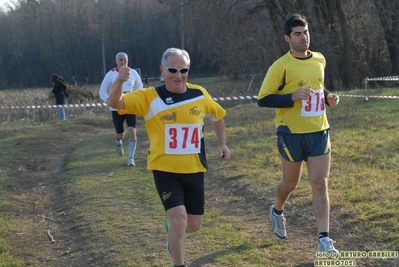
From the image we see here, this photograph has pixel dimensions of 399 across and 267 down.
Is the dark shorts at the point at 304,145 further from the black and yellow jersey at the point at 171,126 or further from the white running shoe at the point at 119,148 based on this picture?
the white running shoe at the point at 119,148

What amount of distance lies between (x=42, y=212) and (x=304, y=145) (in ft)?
14.6

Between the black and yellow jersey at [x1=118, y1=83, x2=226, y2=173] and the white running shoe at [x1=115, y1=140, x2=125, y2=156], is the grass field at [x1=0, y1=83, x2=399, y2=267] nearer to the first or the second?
the white running shoe at [x1=115, y1=140, x2=125, y2=156]

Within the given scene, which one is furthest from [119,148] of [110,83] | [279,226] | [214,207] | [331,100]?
[331,100]

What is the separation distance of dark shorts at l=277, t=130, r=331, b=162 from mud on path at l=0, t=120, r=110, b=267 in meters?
2.11

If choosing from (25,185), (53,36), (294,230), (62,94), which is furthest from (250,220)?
(53,36)

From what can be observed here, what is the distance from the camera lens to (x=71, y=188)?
32.1ft

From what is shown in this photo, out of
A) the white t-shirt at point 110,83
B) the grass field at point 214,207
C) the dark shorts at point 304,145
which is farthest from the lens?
the white t-shirt at point 110,83

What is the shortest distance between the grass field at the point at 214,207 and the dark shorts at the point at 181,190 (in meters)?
0.76

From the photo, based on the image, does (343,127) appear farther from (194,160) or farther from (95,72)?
(95,72)

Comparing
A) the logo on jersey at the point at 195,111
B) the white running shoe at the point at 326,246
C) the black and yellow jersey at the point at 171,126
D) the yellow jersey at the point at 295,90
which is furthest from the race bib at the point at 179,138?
the white running shoe at the point at 326,246

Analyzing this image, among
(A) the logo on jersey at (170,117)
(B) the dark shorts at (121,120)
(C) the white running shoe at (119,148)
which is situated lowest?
(C) the white running shoe at (119,148)

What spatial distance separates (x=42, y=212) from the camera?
8.51 meters

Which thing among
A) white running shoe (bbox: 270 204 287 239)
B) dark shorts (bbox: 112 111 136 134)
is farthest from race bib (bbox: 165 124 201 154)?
dark shorts (bbox: 112 111 136 134)

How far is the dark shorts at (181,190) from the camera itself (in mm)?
4906
